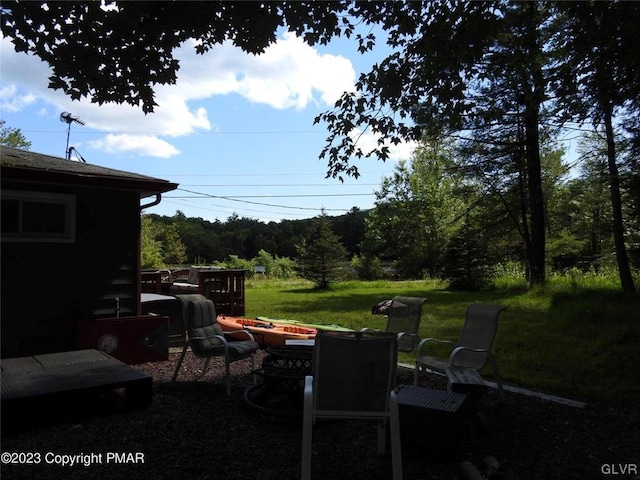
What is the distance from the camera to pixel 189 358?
632 cm

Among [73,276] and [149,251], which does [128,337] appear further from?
[149,251]

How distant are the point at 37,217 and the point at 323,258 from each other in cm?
1546

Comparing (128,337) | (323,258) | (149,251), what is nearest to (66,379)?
(128,337)

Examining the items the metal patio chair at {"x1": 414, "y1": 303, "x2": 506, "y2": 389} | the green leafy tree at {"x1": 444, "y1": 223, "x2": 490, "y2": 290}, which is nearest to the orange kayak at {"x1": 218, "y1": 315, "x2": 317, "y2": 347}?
the metal patio chair at {"x1": 414, "y1": 303, "x2": 506, "y2": 389}

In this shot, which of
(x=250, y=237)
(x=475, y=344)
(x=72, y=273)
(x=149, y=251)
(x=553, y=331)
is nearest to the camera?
(x=475, y=344)

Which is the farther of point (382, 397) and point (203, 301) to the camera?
point (203, 301)

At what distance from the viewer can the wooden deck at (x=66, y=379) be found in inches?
136

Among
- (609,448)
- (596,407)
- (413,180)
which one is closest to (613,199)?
(596,407)

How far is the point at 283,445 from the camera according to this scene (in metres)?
3.26

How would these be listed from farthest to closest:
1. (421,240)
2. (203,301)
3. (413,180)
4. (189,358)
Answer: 1. (413,180)
2. (421,240)
3. (189,358)
4. (203,301)

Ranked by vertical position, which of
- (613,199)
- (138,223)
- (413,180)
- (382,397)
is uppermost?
(413,180)

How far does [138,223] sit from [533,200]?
39.7ft

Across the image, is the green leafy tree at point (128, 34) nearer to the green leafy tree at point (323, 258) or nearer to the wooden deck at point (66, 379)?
the wooden deck at point (66, 379)

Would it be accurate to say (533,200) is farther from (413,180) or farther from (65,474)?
(413,180)
